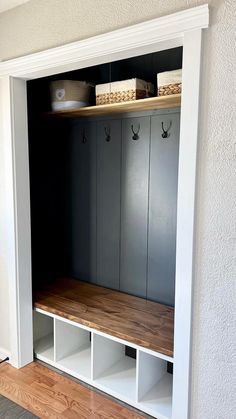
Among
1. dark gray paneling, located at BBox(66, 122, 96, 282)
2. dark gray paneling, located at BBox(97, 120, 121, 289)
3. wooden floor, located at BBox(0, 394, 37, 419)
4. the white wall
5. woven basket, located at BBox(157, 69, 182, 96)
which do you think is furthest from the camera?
dark gray paneling, located at BBox(66, 122, 96, 282)

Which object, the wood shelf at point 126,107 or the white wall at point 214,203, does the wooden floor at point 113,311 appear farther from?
the wood shelf at point 126,107

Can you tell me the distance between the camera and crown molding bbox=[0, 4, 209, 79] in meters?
1.47

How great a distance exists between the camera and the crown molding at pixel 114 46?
1466mm

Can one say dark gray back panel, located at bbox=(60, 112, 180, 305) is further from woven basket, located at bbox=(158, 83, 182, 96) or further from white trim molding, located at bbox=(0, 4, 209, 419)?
white trim molding, located at bbox=(0, 4, 209, 419)

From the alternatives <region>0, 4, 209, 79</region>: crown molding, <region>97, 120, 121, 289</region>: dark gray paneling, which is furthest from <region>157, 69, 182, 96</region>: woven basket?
<region>97, 120, 121, 289</region>: dark gray paneling

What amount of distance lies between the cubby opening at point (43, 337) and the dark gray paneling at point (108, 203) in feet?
1.89

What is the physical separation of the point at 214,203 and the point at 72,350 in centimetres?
170

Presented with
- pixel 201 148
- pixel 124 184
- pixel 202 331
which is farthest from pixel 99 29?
pixel 202 331

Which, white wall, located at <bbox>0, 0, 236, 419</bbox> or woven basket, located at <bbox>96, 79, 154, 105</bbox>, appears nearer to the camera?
white wall, located at <bbox>0, 0, 236, 419</bbox>

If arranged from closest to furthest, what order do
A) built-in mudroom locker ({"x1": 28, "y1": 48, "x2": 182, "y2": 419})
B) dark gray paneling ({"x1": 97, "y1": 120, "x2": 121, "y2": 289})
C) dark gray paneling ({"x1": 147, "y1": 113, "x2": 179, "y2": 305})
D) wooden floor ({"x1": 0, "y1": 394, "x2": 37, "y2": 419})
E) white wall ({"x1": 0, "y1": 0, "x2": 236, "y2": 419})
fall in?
white wall ({"x1": 0, "y1": 0, "x2": 236, "y2": 419}) → wooden floor ({"x1": 0, "y1": 394, "x2": 37, "y2": 419}) → built-in mudroom locker ({"x1": 28, "y1": 48, "x2": 182, "y2": 419}) → dark gray paneling ({"x1": 147, "y1": 113, "x2": 179, "y2": 305}) → dark gray paneling ({"x1": 97, "y1": 120, "x2": 121, "y2": 289})

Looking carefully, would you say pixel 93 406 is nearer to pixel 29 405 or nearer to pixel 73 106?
pixel 29 405

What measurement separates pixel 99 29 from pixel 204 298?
4.73 feet

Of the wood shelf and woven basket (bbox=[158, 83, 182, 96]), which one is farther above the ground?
woven basket (bbox=[158, 83, 182, 96])

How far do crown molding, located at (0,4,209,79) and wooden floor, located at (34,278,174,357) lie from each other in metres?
1.54
